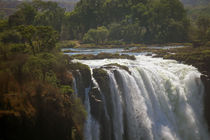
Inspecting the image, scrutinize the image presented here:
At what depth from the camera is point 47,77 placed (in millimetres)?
13078

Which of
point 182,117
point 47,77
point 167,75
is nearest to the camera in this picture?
point 47,77

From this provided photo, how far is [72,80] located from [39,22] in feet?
112

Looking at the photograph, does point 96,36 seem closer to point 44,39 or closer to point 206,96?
point 44,39

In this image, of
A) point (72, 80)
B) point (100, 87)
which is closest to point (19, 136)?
point (72, 80)

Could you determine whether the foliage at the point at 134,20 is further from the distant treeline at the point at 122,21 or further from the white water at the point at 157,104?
the white water at the point at 157,104

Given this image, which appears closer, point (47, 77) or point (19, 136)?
point (19, 136)

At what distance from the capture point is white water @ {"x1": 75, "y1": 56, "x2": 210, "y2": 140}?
16.0m

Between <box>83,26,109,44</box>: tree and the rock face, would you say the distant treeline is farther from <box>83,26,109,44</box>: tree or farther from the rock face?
the rock face

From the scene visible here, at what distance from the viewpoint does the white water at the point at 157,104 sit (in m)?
16.0

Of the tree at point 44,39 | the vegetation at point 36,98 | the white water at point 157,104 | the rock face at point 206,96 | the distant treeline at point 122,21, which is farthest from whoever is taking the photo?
the distant treeline at point 122,21

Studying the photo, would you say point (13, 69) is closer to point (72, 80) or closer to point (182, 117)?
point (72, 80)

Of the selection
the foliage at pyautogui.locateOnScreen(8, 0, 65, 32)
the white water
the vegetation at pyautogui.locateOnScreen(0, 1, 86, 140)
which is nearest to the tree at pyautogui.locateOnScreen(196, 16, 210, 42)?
the white water

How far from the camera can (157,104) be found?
17672 mm

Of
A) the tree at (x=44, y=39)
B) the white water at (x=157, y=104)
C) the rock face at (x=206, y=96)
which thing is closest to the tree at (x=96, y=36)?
the white water at (x=157, y=104)
